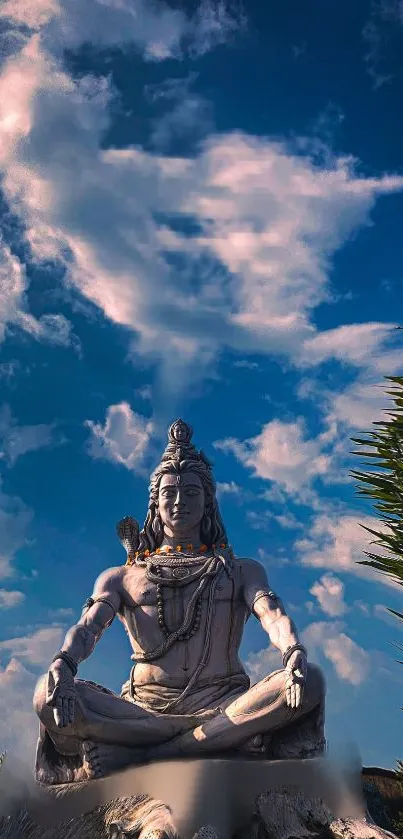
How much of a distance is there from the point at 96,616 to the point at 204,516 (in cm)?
150

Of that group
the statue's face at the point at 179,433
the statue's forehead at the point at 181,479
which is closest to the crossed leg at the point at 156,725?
the statue's forehead at the point at 181,479

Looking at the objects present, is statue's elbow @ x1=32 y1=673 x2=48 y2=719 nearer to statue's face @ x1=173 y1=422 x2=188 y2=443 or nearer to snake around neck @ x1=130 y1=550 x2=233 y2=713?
snake around neck @ x1=130 y1=550 x2=233 y2=713

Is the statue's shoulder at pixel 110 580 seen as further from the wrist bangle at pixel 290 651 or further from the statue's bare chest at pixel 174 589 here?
the wrist bangle at pixel 290 651

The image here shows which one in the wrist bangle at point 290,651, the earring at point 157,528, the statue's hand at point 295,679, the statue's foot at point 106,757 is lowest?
the statue's foot at point 106,757

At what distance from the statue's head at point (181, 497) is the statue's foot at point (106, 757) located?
217 centimetres

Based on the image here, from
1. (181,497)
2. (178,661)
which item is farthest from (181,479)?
(178,661)

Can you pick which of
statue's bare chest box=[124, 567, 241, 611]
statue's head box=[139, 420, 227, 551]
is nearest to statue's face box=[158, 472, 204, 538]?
statue's head box=[139, 420, 227, 551]

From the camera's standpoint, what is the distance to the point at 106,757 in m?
7.39

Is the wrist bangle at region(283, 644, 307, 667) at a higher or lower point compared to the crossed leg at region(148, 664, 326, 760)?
higher

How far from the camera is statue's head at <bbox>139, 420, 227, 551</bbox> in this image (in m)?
9.05

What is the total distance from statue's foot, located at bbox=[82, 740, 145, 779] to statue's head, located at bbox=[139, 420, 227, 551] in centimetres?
217

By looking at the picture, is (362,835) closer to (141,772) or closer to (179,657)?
(141,772)

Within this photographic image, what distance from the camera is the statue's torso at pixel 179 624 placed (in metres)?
8.24

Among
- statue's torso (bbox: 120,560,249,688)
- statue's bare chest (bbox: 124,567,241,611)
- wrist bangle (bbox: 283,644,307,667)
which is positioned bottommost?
wrist bangle (bbox: 283,644,307,667)
